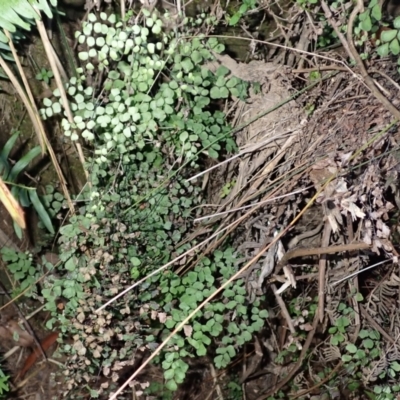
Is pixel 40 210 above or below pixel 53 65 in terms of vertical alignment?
below

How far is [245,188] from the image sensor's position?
185 cm

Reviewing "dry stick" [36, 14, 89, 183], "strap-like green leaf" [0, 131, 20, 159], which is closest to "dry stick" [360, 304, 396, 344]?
"dry stick" [36, 14, 89, 183]

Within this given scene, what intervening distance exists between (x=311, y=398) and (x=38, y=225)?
4.15 ft

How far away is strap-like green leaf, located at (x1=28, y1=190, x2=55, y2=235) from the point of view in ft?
6.07

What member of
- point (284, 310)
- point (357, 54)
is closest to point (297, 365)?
point (284, 310)

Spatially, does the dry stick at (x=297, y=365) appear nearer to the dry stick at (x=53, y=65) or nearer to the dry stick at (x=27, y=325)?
the dry stick at (x=27, y=325)

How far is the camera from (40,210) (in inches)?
73.6

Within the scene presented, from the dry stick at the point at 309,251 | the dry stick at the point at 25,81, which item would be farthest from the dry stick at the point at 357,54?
the dry stick at the point at 25,81

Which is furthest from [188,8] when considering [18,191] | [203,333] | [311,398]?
[311,398]

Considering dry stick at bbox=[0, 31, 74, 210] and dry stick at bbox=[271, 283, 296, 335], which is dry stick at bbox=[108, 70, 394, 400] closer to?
dry stick at bbox=[271, 283, 296, 335]

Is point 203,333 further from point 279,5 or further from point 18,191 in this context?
point 279,5

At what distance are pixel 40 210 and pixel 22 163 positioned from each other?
166 millimetres

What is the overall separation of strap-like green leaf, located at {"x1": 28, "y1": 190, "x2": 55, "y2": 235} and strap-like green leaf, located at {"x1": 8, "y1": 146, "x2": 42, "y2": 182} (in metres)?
0.08

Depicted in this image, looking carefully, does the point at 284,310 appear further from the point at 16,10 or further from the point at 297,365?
the point at 16,10
